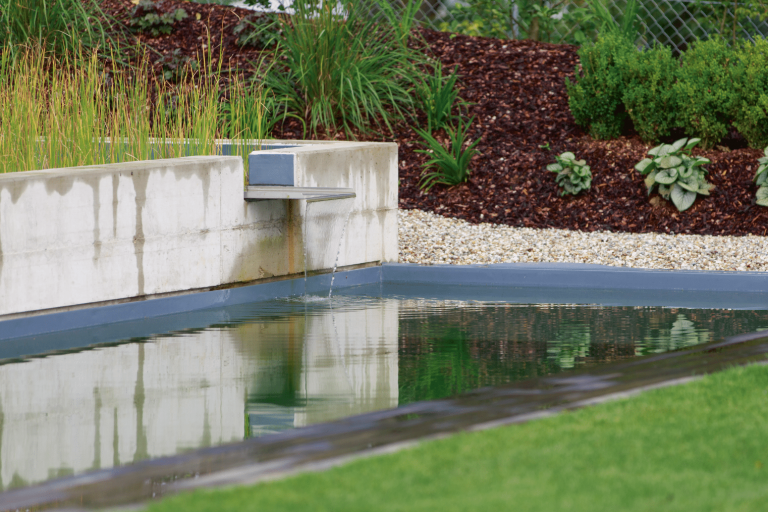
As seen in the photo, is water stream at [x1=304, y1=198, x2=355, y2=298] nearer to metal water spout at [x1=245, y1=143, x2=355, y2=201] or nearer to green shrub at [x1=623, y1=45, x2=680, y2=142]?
metal water spout at [x1=245, y1=143, x2=355, y2=201]

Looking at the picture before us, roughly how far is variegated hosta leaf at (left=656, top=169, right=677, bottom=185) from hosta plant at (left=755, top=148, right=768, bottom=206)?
0.81m

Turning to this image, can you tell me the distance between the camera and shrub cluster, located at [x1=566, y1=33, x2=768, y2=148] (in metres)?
11.6

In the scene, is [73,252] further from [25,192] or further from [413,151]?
[413,151]

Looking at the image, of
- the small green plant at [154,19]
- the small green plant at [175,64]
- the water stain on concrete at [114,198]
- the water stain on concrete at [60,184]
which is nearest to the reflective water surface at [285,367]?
the water stain on concrete at [114,198]

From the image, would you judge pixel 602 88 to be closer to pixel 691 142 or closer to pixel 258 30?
pixel 691 142

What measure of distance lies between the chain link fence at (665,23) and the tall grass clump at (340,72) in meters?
3.34

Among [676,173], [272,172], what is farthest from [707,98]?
[272,172]

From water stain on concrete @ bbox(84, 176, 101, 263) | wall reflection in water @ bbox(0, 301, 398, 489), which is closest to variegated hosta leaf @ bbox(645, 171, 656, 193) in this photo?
wall reflection in water @ bbox(0, 301, 398, 489)

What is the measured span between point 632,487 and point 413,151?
9319 mm

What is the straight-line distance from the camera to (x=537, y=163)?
12.2m

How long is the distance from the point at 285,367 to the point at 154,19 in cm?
1028

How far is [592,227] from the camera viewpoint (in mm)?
11195

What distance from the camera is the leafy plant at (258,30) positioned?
1453cm

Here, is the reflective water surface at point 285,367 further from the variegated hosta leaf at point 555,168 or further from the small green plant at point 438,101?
the small green plant at point 438,101
